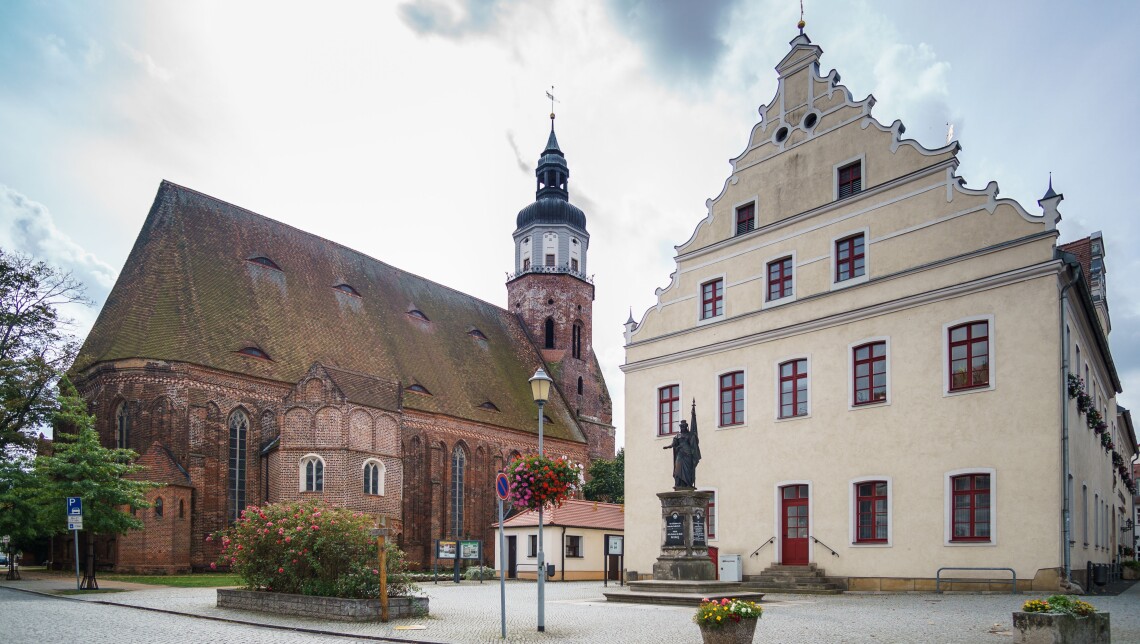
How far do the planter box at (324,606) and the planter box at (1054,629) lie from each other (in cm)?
994

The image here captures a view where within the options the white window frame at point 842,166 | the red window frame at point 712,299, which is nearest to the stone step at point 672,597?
the red window frame at point 712,299

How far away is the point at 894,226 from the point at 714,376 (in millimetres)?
6671

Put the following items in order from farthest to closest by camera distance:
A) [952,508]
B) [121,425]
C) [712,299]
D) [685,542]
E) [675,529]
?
[121,425] < [712,299] < [952,508] < [675,529] < [685,542]

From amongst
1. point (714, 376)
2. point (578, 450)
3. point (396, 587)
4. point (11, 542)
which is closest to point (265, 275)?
point (11, 542)

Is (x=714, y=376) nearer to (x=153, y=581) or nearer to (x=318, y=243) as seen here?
(x=153, y=581)

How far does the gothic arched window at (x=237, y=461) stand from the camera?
1443 inches

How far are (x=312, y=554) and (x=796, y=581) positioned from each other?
12.0 m

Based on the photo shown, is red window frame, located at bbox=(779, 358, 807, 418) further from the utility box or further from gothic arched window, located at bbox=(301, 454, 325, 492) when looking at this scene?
gothic arched window, located at bbox=(301, 454, 325, 492)

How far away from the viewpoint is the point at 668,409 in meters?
27.4

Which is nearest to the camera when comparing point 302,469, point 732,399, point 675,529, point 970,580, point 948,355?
point 970,580

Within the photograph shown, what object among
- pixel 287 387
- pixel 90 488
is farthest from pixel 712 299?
pixel 287 387

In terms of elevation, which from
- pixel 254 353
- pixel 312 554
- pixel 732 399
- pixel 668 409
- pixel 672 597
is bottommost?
pixel 672 597

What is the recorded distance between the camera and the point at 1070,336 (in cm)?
2022

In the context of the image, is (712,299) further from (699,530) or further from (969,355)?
(699,530)
